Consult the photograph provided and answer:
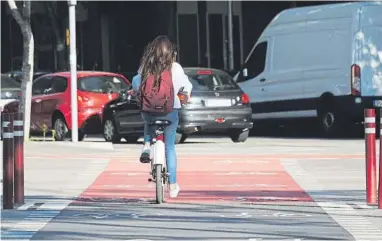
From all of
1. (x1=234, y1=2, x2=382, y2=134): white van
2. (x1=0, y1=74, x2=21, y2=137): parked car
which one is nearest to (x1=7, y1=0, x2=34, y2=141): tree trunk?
(x1=0, y1=74, x2=21, y2=137): parked car

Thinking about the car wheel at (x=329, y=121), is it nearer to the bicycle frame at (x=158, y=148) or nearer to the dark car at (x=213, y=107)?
the dark car at (x=213, y=107)

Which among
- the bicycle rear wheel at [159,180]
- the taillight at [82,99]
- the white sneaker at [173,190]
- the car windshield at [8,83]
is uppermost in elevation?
the car windshield at [8,83]

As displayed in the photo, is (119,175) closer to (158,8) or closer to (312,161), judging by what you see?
(312,161)

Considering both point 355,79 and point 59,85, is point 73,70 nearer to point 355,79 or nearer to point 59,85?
point 59,85

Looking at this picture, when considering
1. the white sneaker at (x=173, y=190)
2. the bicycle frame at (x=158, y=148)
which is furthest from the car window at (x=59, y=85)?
the bicycle frame at (x=158, y=148)

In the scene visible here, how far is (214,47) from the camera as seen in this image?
42.2 meters

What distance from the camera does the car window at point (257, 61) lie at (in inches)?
964

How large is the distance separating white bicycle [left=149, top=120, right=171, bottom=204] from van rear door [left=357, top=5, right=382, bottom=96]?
11.6m

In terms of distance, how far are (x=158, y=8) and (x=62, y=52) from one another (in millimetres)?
4809

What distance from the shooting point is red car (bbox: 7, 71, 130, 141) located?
2198 centimetres

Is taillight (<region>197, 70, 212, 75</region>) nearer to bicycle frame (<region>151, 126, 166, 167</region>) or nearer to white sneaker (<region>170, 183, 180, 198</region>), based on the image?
white sneaker (<region>170, 183, 180, 198</region>)

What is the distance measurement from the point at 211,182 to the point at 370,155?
10.5 feet

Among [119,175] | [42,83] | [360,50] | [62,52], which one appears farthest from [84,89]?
[62,52]

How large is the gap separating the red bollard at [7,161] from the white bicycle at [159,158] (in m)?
1.47
